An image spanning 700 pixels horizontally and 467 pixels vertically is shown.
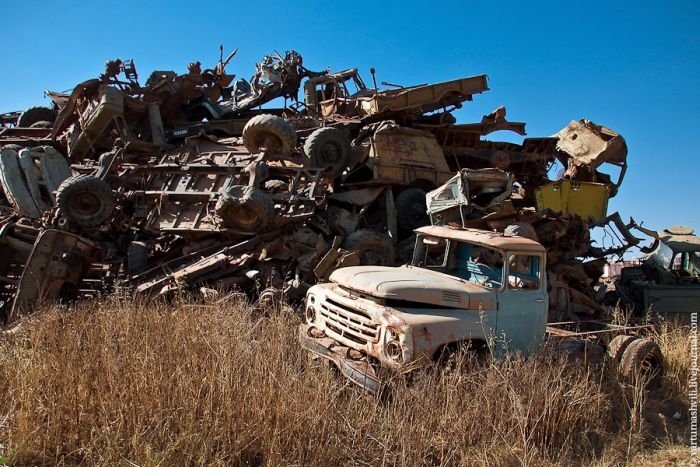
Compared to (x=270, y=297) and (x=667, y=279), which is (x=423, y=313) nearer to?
(x=270, y=297)

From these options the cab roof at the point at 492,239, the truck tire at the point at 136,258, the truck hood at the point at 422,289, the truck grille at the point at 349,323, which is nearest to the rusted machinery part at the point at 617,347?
the cab roof at the point at 492,239

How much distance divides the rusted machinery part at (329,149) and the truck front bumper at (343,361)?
6.37m

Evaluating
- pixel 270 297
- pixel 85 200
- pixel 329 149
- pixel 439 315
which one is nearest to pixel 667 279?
pixel 329 149

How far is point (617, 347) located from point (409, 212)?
20.8 feet

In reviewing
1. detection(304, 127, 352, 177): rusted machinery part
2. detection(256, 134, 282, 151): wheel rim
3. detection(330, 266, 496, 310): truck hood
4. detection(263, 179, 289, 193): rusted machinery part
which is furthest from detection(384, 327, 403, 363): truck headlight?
detection(256, 134, 282, 151): wheel rim

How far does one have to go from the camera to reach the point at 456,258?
6367 mm

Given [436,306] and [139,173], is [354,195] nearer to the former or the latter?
[139,173]

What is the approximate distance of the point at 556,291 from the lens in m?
9.41

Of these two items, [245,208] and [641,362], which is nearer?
[641,362]

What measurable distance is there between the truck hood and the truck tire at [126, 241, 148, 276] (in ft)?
19.4

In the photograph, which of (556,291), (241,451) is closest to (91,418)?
(241,451)

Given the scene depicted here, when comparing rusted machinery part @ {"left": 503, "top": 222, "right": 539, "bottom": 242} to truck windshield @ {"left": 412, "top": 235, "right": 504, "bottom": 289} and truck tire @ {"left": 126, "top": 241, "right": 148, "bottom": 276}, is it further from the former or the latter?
truck tire @ {"left": 126, "top": 241, "right": 148, "bottom": 276}

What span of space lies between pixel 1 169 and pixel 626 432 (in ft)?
39.8

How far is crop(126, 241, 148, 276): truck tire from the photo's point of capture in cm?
982
